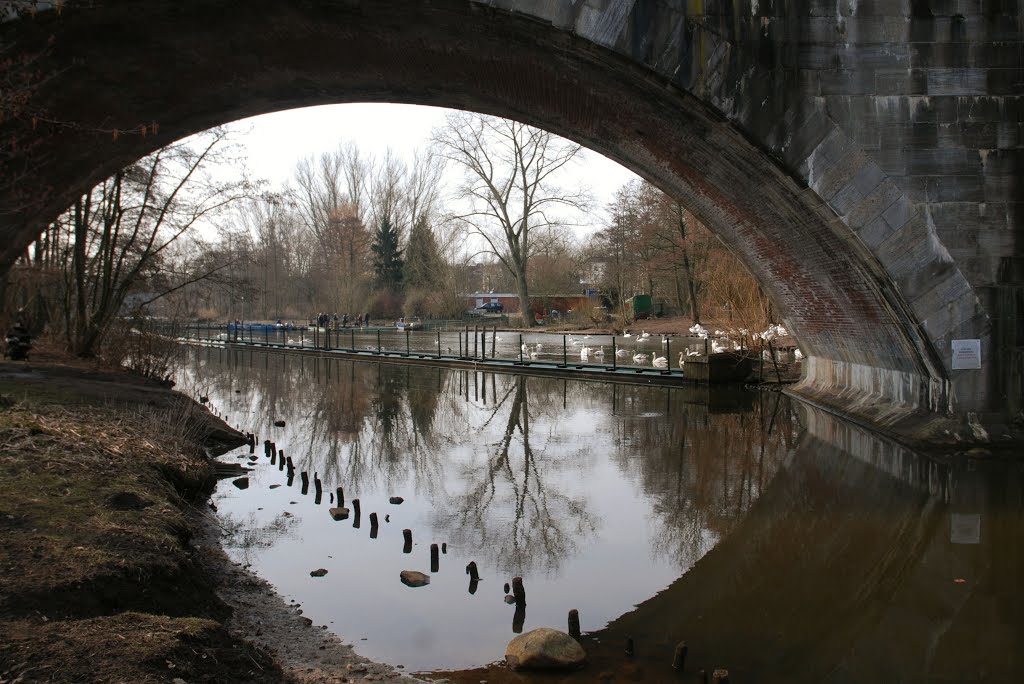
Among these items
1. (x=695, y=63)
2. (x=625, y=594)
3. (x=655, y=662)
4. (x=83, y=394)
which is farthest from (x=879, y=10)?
(x=83, y=394)

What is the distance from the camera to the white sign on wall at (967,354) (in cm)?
1017

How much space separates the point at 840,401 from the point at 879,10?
6816mm

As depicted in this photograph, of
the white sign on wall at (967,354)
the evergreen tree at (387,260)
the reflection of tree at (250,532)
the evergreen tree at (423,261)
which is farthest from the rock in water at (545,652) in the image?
the evergreen tree at (387,260)

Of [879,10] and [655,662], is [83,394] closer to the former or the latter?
[655,662]

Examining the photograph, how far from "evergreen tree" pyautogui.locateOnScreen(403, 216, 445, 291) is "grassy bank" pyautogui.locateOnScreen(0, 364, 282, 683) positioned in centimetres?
4963

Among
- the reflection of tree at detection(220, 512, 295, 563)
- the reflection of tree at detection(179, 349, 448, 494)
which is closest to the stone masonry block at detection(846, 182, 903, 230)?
the reflection of tree at detection(179, 349, 448, 494)

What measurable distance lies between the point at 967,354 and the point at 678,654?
7.43 m

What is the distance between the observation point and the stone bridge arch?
8.97 m

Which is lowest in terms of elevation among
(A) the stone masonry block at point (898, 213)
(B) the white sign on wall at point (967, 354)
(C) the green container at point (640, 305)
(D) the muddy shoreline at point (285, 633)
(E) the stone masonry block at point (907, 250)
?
(D) the muddy shoreline at point (285, 633)

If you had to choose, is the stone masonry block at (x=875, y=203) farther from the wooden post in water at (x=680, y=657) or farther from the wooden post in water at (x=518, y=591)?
the wooden post in water at (x=680, y=657)

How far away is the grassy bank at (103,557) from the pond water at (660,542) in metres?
1.01

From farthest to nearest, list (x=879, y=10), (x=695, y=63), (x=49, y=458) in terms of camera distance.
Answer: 1. (x=879, y=10)
2. (x=695, y=63)
3. (x=49, y=458)

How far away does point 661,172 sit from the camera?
13617mm

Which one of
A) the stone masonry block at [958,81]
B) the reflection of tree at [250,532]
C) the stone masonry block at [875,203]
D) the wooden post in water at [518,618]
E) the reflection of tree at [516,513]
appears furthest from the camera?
the stone masonry block at [958,81]
